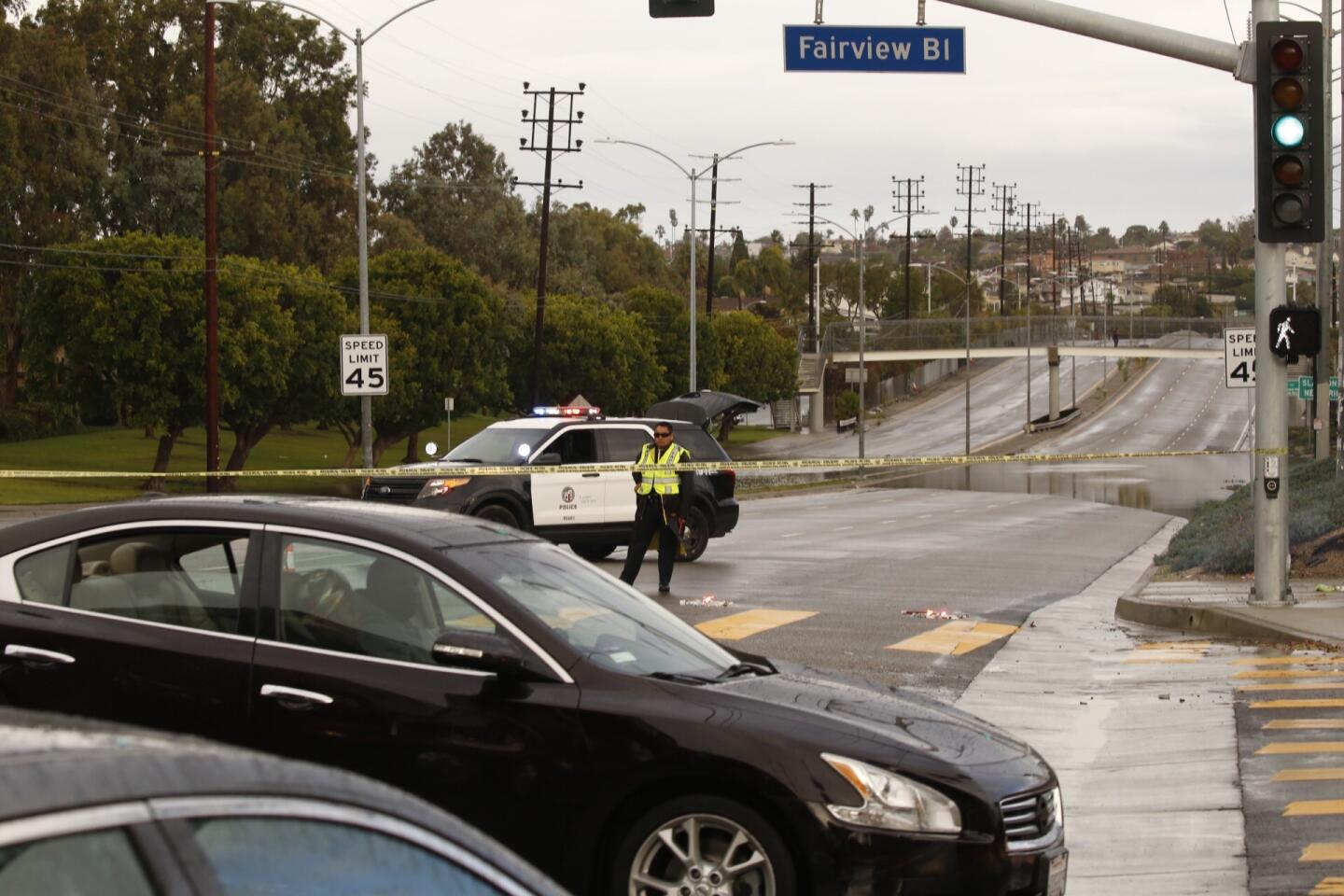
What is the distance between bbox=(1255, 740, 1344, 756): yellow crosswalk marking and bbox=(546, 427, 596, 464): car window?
12337 mm

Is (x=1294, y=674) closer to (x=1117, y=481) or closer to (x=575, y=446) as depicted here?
(x=575, y=446)

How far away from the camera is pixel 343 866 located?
2.32 meters

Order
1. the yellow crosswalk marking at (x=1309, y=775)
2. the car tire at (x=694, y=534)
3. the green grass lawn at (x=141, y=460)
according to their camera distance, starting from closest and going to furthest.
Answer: the yellow crosswalk marking at (x=1309, y=775) → the car tire at (x=694, y=534) → the green grass lawn at (x=141, y=460)

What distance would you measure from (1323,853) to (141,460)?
204 ft

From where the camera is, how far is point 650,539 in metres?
18.8

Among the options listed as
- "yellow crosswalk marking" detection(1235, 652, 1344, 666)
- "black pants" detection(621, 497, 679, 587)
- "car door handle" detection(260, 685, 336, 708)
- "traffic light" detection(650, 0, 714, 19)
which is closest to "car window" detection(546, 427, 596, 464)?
"black pants" detection(621, 497, 679, 587)

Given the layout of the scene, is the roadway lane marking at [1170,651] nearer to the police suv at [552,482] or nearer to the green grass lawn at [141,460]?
the police suv at [552,482]

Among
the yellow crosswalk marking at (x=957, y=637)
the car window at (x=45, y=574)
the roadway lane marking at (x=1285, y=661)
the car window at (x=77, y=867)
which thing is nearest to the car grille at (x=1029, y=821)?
the car window at (x=45, y=574)

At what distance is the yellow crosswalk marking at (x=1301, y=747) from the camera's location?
10.1 metres

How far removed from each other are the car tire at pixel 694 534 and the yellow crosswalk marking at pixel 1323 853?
15.4 metres

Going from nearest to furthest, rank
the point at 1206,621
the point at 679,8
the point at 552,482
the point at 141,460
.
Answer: the point at 679,8 < the point at 1206,621 < the point at 552,482 < the point at 141,460

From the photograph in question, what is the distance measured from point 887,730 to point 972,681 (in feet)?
24.1

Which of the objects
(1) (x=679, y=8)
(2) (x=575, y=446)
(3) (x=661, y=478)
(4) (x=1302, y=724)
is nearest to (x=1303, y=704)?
(4) (x=1302, y=724)

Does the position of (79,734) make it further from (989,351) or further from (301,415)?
(989,351)
